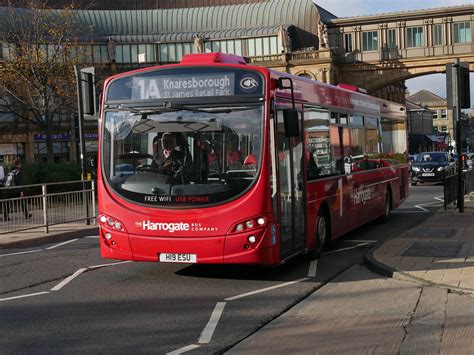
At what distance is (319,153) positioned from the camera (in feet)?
33.2

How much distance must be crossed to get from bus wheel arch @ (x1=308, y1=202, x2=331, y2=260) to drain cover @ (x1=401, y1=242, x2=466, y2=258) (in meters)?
1.31

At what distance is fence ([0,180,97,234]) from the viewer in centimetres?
1336

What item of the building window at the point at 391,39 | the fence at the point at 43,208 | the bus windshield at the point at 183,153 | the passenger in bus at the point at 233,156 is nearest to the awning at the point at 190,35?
the building window at the point at 391,39

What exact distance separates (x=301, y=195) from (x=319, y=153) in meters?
1.20

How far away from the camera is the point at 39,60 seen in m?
29.0

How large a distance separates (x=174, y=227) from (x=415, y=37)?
6315 cm

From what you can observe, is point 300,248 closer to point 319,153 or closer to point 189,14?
point 319,153

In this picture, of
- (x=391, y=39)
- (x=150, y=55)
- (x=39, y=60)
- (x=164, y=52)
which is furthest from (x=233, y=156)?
(x=164, y=52)

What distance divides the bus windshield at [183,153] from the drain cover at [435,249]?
3498 millimetres

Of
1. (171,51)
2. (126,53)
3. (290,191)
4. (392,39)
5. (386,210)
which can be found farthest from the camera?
(171,51)

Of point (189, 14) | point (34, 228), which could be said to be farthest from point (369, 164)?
point (189, 14)

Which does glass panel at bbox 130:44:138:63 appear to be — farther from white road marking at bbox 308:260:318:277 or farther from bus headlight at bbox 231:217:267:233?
bus headlight at bbox 231:217:267:233

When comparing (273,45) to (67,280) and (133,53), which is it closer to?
(133,53)

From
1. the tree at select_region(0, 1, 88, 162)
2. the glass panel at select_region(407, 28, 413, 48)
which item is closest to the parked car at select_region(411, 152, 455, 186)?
the tree at select_region(0, 1, 88, 162)
